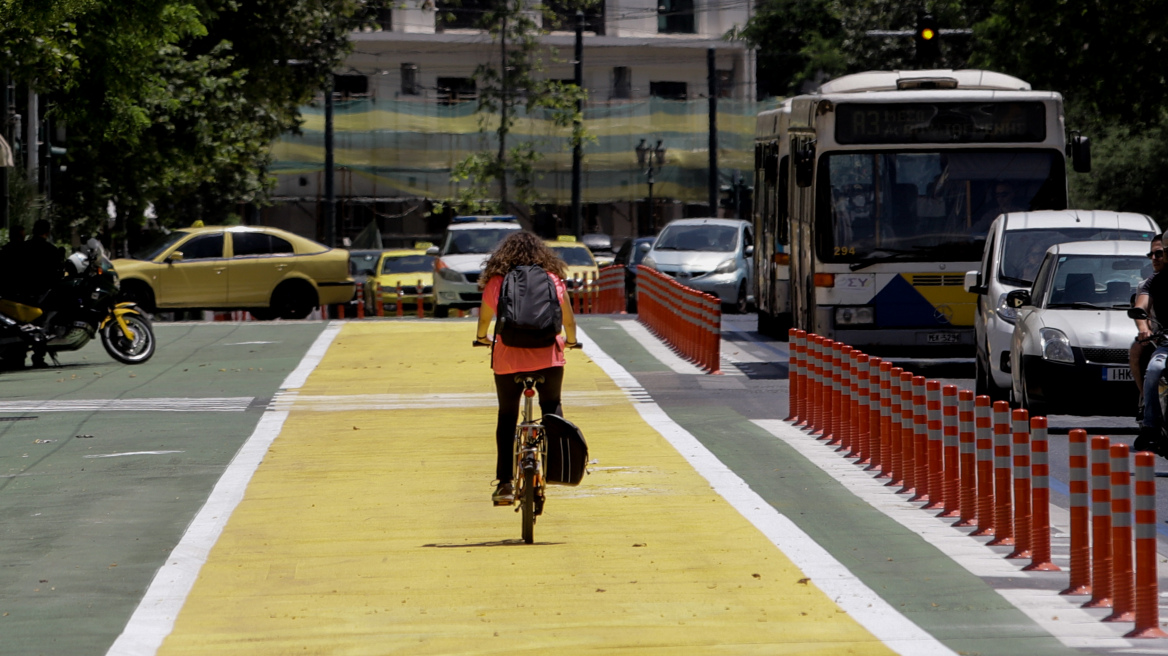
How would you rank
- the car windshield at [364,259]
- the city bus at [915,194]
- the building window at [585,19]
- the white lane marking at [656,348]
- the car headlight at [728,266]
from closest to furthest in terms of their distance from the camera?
the city bus at [915,194] → the white lane marking at [656,348] → the car headlight at [728,266] → the car windshield at [364,259] → the building window at [585,19]

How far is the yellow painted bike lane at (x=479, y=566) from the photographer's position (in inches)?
293

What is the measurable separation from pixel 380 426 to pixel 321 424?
55cm

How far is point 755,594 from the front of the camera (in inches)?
326

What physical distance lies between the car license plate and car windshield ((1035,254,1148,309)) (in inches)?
36.9

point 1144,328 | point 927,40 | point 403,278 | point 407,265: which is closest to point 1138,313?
point 1144,328

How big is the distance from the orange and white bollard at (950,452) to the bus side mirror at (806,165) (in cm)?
954

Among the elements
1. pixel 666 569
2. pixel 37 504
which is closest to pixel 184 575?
pixel 666 569

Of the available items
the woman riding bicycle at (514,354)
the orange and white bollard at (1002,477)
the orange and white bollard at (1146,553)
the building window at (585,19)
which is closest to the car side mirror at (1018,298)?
the orange and white bollard at (1002,477)

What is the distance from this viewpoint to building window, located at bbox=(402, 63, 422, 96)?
227 ft

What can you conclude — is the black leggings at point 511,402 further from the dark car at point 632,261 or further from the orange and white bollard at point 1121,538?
the dark car at point 632,261

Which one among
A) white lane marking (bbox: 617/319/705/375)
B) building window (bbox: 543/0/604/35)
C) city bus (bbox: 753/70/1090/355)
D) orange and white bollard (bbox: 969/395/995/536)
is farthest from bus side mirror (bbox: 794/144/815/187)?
building window (bbox: 543/0/604/35)

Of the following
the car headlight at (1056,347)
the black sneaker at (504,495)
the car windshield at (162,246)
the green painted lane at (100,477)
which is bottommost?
the green painted lane at (100,477)

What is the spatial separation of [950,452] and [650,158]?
49.9 metres

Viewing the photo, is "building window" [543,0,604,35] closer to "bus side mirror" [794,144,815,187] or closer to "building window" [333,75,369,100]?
"building window" [333,75,369,100]
